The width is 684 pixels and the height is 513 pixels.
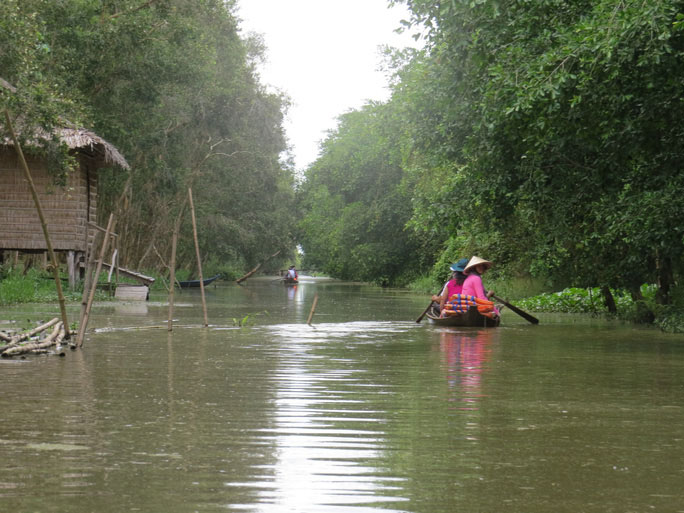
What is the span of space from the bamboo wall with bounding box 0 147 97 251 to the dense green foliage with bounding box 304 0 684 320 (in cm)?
1249

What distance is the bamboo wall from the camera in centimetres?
2822

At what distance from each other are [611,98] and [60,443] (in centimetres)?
1001

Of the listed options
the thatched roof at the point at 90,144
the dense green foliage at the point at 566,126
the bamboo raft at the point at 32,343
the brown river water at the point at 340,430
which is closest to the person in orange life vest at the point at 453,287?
the dense green foliage at the point at 566,126

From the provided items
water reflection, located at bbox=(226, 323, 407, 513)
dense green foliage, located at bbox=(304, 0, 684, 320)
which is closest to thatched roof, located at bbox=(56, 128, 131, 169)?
dense green foliage, located at bbox=(304, 0, 684, 320)

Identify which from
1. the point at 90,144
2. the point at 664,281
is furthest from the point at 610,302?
the point at 90,144

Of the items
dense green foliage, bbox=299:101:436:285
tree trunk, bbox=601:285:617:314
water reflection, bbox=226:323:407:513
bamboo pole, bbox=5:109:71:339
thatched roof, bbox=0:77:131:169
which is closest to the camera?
water reflection, bbox=226:323:407:513

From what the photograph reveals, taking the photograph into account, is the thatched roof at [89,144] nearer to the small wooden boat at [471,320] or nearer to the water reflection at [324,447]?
the small wooden boat at [471,320]

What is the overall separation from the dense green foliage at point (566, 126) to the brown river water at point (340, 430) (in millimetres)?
3548

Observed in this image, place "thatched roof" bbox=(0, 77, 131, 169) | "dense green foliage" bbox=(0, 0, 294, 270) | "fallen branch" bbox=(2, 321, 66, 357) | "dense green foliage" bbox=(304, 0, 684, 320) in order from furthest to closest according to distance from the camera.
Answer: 1. "thatched roof" bbox=(0, 77, 131, 169)
2. "dense green foliage" bbox=(0, 0, 294, 270)
3. "dense green foliage" bbox=(304, 0, 684, 320)
4. "fallen branch" bbox=(2, 321, 66, 357)

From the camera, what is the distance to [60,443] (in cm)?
617

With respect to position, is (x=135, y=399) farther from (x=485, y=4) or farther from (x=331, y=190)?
(x=331, y=190)

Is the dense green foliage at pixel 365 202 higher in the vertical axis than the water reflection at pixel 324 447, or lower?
higher

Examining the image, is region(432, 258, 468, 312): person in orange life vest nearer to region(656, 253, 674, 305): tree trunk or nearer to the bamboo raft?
region(656, 253, 674, 305): tree trunk

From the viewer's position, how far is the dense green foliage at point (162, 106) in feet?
73.7
